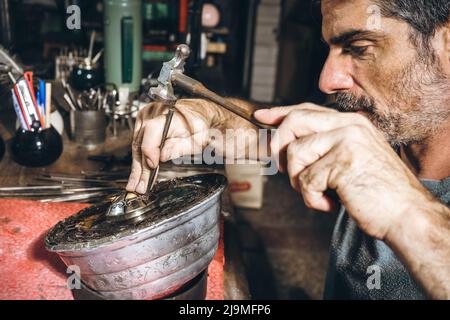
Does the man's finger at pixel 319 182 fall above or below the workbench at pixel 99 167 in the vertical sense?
above

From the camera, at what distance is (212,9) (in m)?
5.47

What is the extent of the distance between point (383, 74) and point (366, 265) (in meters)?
0.87

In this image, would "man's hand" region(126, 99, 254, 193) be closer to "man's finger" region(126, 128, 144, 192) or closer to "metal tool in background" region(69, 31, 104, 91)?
"man's finger" region(126, 128, 144, 192)

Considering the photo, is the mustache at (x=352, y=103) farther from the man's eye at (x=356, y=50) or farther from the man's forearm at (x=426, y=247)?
the man's forearm at (x=426, y=247)

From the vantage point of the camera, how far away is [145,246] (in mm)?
1062

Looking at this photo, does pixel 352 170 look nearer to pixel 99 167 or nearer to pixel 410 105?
pixel 410 105

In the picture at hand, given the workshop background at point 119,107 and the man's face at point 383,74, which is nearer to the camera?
the man's face at point 383,74

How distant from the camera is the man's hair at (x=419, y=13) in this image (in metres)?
1.54

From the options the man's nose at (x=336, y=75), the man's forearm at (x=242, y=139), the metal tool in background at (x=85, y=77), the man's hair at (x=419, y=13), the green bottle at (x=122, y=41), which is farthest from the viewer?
the green bottle at (x=122, y=41)

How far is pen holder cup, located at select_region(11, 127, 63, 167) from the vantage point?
2162 mm

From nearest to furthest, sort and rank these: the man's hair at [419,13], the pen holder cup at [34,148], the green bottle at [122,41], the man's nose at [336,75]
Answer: the man's hair at [419,13] < the man's nose at [336,75] < the pen holder cup at [34,148] < the green bottle at [122,41]

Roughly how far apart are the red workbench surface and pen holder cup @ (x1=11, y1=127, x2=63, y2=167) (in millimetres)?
441

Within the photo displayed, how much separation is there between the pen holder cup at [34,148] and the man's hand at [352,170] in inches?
61.0

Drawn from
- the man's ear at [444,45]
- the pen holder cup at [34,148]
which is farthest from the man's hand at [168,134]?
the man's ear at [444,45]
